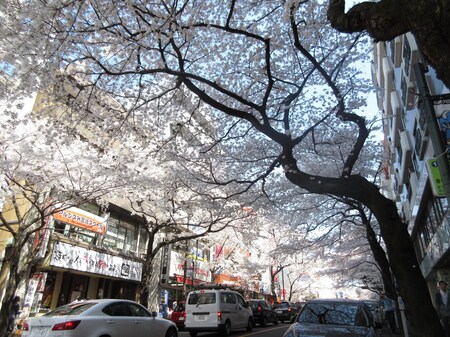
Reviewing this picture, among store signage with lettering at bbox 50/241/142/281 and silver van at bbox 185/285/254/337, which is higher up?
store signage with lettering at bbox 50/241/142/281

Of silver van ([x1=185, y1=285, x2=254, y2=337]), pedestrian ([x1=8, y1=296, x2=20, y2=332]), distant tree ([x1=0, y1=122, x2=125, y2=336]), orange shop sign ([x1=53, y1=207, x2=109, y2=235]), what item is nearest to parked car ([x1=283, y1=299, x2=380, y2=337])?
silver van ([x1=185, y1=285, x2=254, y2=337])

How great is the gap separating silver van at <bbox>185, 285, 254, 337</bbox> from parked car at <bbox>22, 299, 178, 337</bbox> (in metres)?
4.15

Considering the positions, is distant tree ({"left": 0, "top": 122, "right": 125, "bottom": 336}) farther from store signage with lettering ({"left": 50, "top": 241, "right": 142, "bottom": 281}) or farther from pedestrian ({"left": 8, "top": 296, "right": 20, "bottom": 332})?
store signage with lettering ({"left": 50, "top": 241, "right": 142, "bottom": 281})

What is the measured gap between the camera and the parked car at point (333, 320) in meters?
6.21

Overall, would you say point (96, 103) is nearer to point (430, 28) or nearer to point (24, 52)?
point (24, 52)

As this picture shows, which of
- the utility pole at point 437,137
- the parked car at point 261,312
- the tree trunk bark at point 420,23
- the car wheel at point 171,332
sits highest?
the tree trunk bark at point 420,23

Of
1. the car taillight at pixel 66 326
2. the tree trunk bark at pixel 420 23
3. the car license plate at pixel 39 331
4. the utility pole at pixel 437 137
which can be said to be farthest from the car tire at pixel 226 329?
the tree trunk bark at pixel 420 23

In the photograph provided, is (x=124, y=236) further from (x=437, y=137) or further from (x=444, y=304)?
(x=437, y=137)

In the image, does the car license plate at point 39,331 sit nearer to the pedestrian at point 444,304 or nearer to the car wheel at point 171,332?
the car wheel at point 171,332

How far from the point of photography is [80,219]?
18.3 meters

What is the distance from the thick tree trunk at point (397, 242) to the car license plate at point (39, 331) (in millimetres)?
6380

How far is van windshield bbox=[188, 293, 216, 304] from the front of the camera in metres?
13.9

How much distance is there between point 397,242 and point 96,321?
667 centimetres

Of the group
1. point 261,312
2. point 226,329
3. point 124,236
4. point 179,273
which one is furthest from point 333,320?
point 179,273
